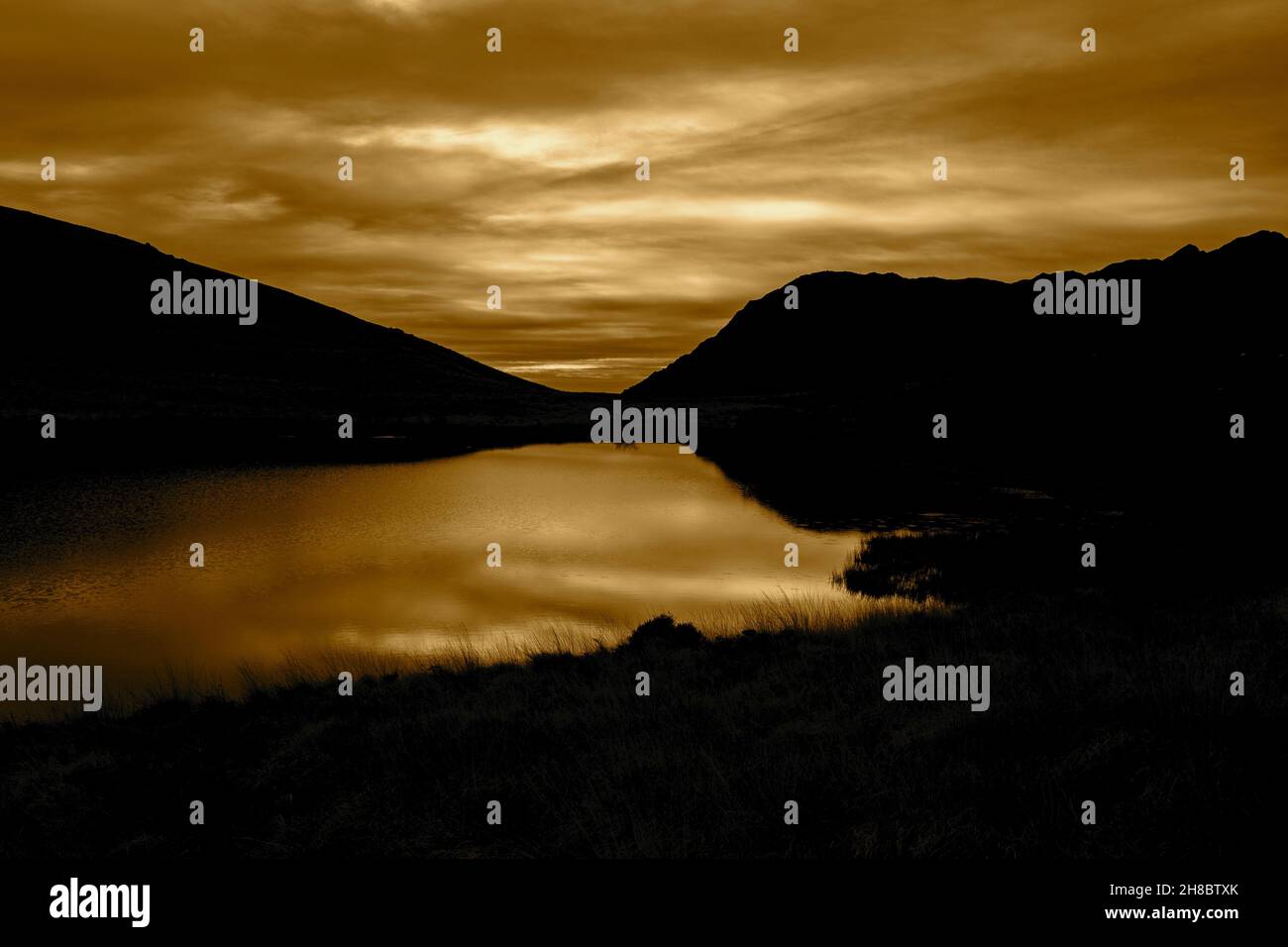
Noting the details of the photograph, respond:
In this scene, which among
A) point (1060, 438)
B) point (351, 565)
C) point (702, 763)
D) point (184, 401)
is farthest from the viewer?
point (184, 401)

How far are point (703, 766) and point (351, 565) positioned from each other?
89.5ft

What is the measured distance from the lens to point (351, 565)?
3516 centimetres

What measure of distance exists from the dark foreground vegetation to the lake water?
8.15 m

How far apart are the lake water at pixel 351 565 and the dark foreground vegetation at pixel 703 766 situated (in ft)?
26.8

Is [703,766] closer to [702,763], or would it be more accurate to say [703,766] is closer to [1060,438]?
[702,763]

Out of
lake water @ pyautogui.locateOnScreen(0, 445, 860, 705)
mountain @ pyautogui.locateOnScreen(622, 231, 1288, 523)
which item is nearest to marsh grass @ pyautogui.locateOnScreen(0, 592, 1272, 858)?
lake water @ pyautogui.locateOnScreen(0, 445, 860, 705)

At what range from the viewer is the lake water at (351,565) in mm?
23797

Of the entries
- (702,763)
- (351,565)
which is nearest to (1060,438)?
(351,565)

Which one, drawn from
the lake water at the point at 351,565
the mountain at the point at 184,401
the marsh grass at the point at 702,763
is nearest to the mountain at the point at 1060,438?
the lake water at the point at 351,565

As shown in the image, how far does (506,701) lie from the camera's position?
14.8m

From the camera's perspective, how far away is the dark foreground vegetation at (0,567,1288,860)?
863 cm

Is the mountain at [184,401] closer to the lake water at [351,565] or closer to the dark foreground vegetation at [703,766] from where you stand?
the lake water at [351,565]
